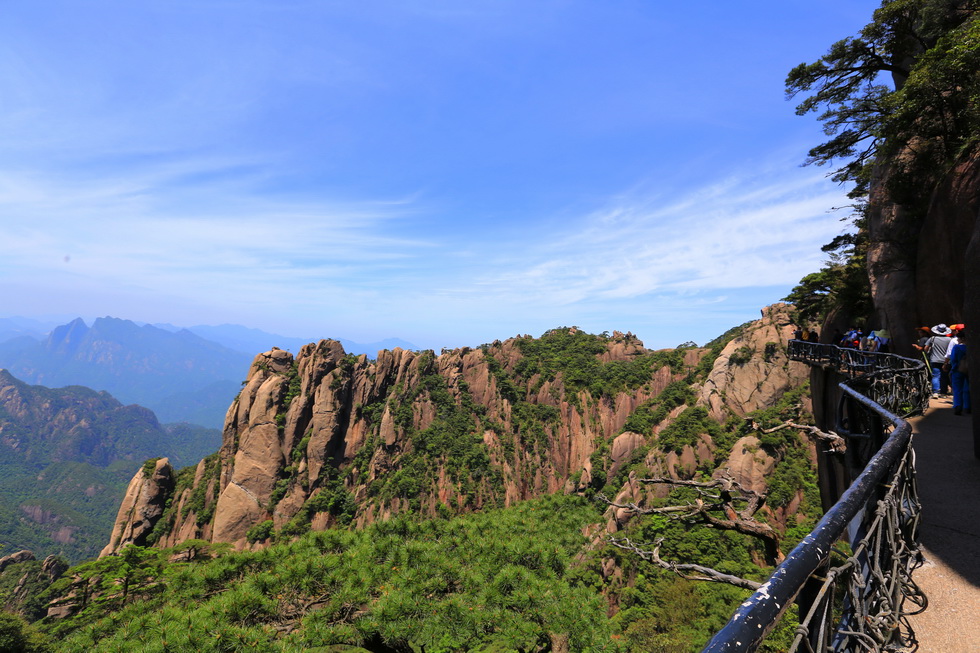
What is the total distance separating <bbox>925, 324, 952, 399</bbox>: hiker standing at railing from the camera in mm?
11023

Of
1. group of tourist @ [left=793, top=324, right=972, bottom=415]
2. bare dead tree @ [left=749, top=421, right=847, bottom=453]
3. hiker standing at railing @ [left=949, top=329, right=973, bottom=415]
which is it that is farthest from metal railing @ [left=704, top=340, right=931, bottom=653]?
hiker standing at railing @ [left=949, top=329, right=973, bottom=415]

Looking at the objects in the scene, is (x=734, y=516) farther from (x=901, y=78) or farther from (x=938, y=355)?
(x=901, y=78)

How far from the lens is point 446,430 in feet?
216

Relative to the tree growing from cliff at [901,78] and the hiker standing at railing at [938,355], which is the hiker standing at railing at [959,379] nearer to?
the hiker standing at railing at [938,355]

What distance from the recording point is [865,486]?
9.00 feet

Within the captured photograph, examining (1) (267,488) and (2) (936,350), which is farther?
(1) (267,488)

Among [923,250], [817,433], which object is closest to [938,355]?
[817,433]

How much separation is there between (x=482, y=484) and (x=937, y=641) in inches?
2395

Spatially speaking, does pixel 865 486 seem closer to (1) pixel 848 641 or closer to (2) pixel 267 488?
(1) pixel 848 641

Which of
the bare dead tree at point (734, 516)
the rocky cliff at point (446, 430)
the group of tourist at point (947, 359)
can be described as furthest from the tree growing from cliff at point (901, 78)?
the rocky cliff at point (446, 430)

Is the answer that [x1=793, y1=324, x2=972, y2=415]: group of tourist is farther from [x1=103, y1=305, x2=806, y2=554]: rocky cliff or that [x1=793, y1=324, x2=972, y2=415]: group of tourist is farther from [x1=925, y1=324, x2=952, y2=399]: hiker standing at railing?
[x1=103, y1=305, x2=806, y2=554]: rocky cliff

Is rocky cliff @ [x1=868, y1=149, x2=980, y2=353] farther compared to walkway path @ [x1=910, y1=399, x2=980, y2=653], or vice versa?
rocky cliff @ [x1=868, y1=149, x2=980, y2=353]

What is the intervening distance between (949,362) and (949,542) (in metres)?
9.04

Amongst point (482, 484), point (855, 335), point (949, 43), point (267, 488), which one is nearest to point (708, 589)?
point (855, 335)
